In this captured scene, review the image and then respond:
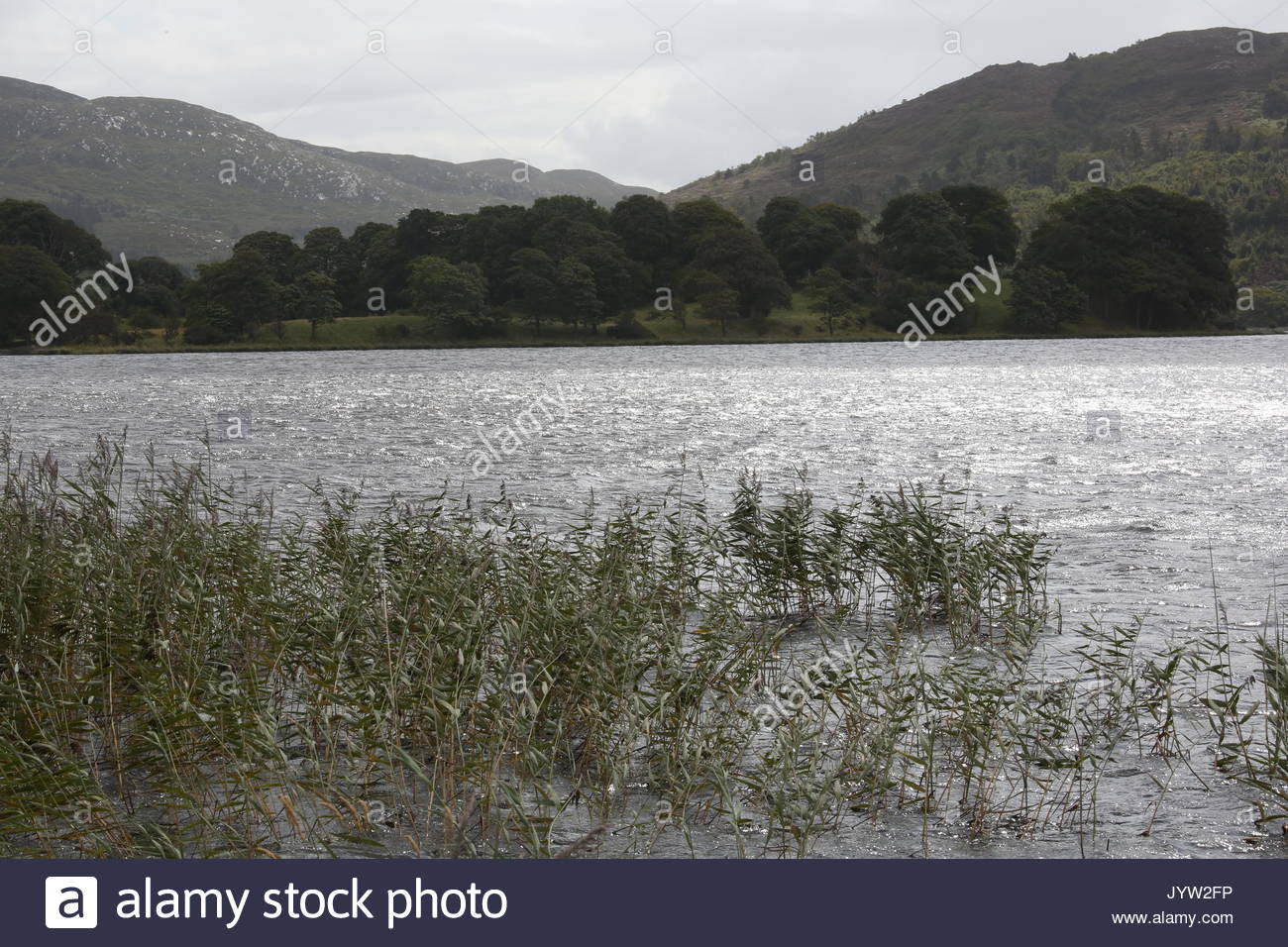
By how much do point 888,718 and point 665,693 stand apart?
2054 mm

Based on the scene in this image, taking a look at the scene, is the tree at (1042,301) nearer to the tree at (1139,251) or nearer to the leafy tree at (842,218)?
the tree at (1139,251)

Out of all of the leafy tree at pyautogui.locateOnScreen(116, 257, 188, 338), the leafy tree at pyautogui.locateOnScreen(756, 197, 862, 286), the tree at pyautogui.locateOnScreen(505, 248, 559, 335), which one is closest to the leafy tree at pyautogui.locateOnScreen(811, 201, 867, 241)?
the leafy tree at pyautogui.locateOnScreen(756, 197, 862, 286)

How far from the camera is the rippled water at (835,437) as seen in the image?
25109mm

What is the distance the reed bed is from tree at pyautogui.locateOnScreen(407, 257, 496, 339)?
480 ft

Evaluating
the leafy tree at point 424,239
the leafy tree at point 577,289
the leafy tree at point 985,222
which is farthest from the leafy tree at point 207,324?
the leafy tree at point 985,222

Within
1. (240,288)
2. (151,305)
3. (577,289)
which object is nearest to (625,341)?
(577,289)

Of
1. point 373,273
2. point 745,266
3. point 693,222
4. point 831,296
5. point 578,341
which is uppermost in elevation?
point 693,222

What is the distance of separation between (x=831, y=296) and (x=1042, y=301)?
90.5 ft

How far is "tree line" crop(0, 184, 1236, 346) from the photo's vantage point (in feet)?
531

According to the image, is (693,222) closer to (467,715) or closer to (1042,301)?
(1042,301)

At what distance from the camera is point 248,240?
17100 centimetres

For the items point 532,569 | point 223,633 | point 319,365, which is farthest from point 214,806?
point 319,365

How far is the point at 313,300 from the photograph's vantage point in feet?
526

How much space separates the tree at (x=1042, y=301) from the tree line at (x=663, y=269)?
273 mm
